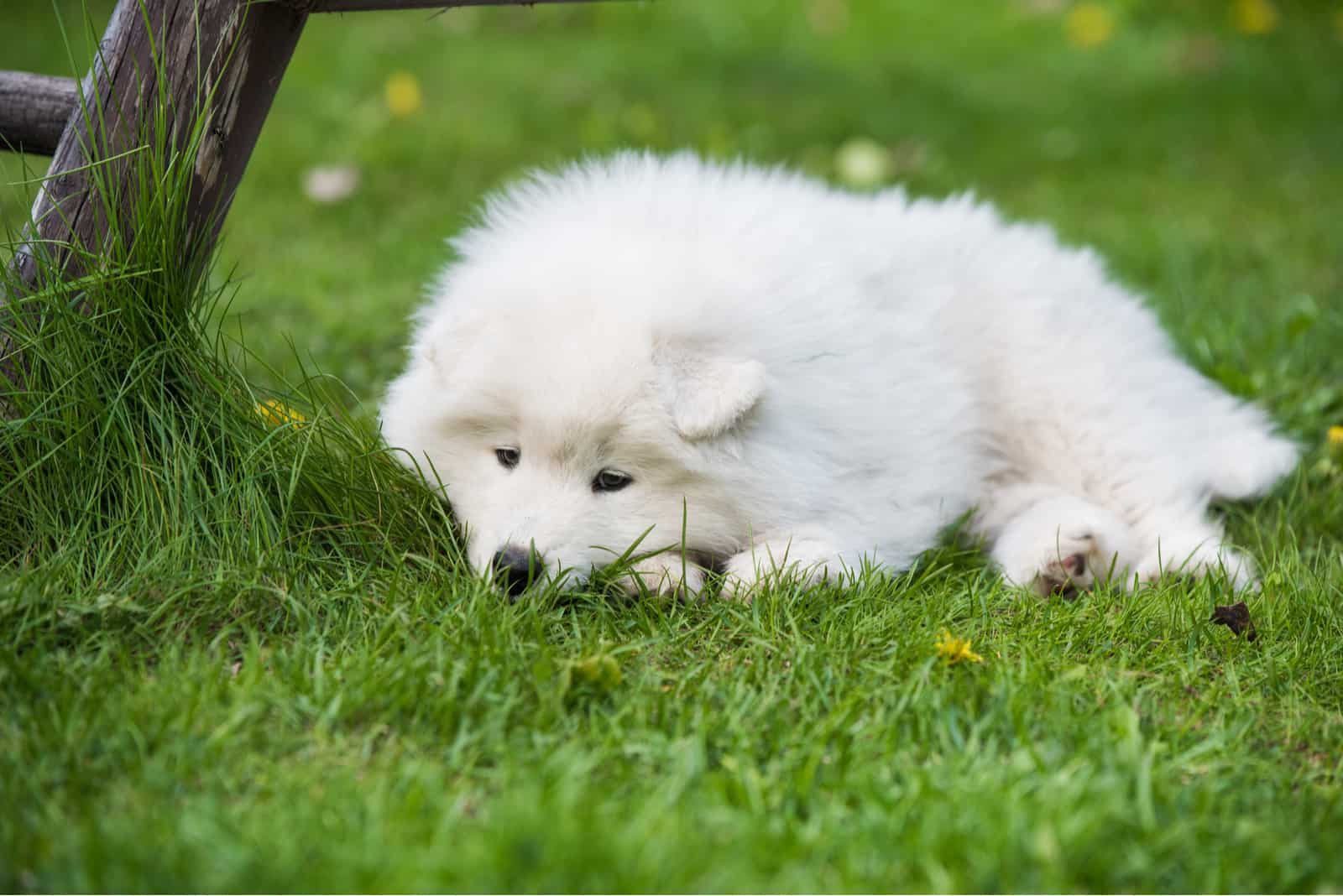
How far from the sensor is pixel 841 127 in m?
7.32

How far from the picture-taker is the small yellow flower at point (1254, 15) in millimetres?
8859

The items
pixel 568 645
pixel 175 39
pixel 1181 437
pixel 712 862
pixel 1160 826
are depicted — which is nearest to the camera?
pixel 712 862

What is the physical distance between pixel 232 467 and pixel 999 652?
1.69 meters

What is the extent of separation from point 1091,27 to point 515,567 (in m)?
8.73

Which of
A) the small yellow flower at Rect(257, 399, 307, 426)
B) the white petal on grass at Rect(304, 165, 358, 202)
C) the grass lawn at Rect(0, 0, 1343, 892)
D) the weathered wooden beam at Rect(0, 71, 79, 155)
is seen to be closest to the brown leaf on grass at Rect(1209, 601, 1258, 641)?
the grass lawn at Rect(0, 0, 1343, 892)

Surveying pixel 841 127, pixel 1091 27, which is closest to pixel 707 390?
pixel 841 127

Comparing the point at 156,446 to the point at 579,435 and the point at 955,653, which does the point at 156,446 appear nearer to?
the point at 579,435

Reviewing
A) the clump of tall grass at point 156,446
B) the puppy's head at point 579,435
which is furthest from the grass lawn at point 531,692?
the puppy's head at point 579,435

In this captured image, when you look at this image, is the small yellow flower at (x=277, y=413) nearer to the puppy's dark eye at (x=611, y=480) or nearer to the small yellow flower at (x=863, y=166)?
the puppy's dark eye at (x=611, y=480)

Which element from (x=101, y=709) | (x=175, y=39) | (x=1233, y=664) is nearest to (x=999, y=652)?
(x=1233, y=664)

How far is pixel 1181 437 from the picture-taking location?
11.3 ft

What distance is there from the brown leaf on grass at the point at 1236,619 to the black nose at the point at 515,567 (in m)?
1.45

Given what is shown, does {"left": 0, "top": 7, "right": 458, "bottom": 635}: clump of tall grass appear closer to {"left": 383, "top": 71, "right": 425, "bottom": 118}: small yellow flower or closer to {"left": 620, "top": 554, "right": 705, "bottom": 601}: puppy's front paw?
{"left": 620, "top": 554, "right": 705, "bottom": 601}: puppy's front paw

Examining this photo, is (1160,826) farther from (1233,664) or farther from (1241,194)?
(1241,194)
